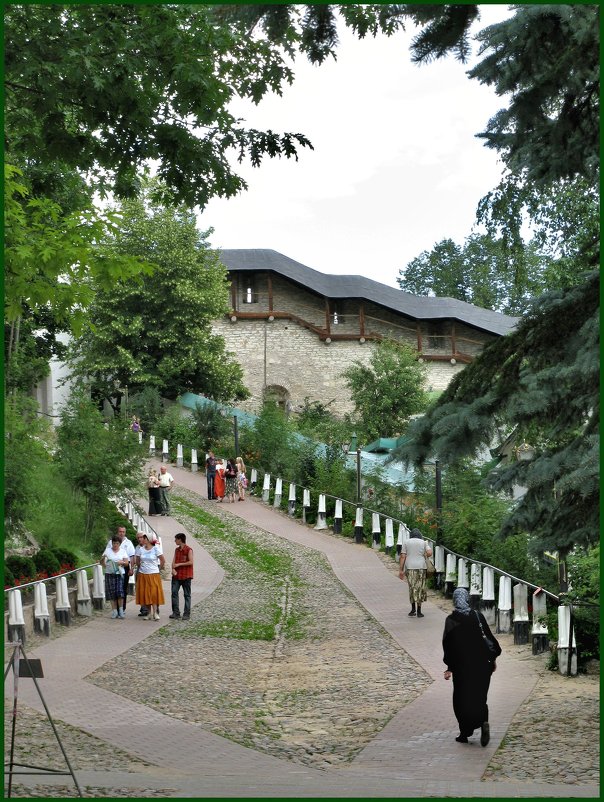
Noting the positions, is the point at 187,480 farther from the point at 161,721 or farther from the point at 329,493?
the point at 161,721

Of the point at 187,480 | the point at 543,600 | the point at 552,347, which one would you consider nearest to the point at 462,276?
the point at 187,480

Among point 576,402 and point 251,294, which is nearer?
point 576,402

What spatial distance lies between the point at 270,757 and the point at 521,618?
7.08m

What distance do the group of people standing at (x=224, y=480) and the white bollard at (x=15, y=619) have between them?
19.7m

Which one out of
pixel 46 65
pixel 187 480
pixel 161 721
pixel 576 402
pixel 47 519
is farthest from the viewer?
Result: pixel 187 480

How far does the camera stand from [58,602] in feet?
61.7

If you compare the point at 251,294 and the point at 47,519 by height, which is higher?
the point at 251,294

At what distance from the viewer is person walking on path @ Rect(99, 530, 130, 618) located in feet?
65.4

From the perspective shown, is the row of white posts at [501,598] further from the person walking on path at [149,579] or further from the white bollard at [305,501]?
the person walking on path at [149,579]

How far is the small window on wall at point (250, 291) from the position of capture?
61.0 metres

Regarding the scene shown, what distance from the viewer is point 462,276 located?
9150cm

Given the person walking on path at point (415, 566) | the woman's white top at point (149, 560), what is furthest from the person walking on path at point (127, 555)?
the person walking on path at point (415, 566)

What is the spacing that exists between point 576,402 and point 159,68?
6836 millimetres

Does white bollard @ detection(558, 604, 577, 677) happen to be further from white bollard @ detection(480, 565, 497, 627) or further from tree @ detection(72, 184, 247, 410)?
tree @ detection(72, 184, 247, 410)
